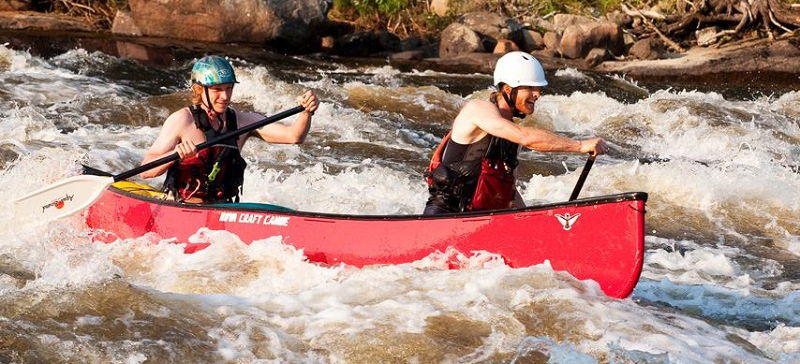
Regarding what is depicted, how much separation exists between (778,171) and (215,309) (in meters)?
6.74

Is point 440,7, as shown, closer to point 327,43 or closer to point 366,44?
point 366,44

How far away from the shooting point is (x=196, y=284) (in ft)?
19.6

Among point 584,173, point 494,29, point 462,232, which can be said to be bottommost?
point 494,29

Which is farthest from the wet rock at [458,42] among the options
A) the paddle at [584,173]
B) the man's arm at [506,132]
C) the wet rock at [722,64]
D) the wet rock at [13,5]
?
the paddle at [584,173]

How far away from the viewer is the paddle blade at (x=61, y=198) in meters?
6.50

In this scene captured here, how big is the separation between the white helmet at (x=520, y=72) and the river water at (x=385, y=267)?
3.03 ft

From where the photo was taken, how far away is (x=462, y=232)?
5.63m

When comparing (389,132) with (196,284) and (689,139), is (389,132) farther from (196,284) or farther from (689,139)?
(196,284)

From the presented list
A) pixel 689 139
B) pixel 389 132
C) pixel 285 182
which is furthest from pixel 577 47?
pixel 285 182

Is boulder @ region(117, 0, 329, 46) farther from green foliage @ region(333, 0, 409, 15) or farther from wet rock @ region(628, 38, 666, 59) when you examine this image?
wet rock @ region(628, 38, 666, 59)

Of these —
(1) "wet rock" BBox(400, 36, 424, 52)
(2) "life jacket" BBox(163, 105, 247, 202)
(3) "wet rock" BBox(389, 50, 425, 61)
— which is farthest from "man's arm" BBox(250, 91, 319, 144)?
(1) "wet rock" BBox(400, 36, 424, 52)

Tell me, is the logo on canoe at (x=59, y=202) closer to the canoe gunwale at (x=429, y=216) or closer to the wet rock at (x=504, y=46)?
the canoe gunwale at (x=429, y=216)

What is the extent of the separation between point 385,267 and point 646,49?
1274 centimetres

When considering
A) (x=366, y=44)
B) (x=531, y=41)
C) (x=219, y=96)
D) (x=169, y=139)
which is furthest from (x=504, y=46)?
(x=169, y=139)
